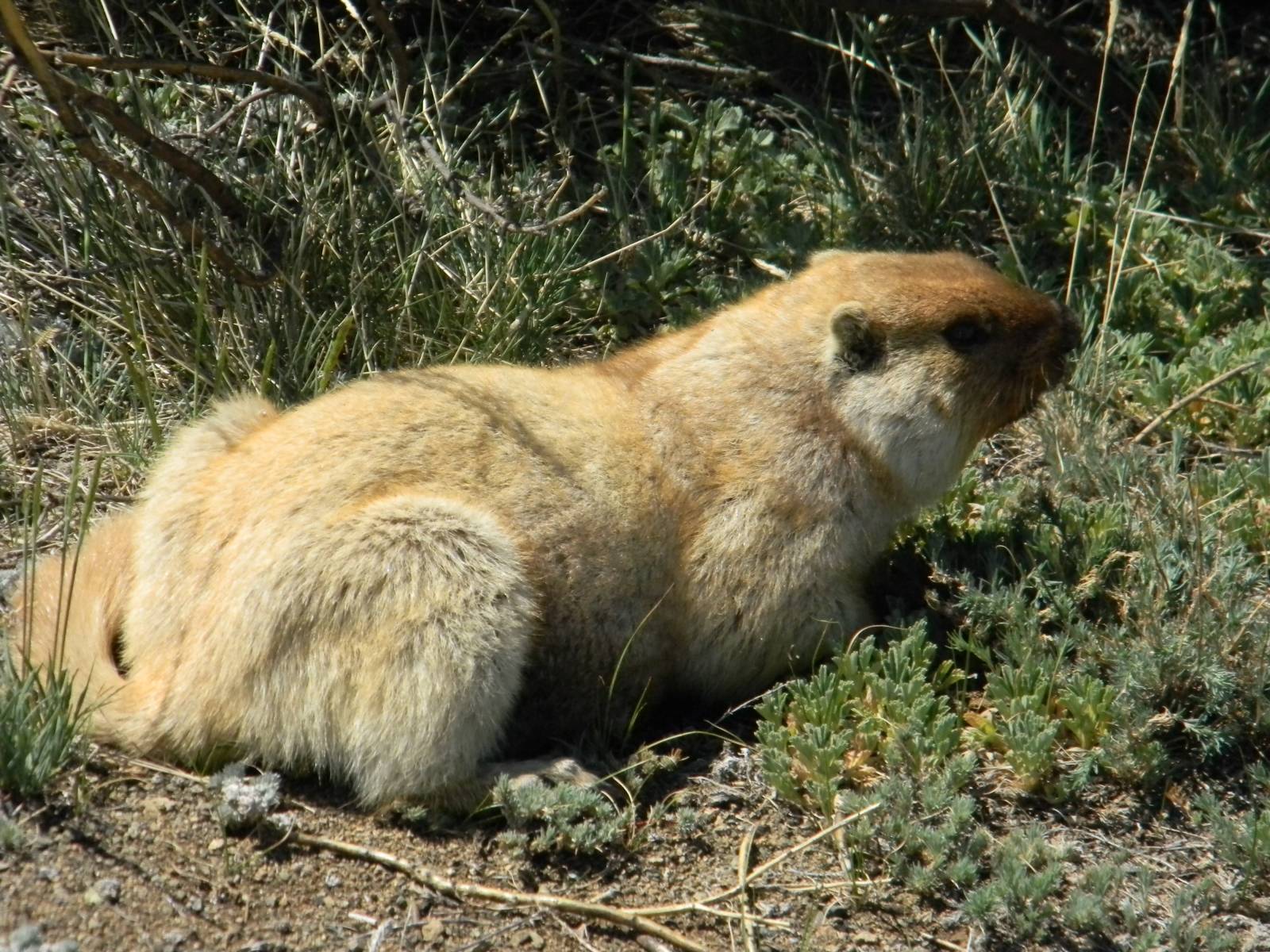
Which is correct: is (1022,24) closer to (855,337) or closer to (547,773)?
(855,337)

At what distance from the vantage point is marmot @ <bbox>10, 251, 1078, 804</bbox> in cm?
450

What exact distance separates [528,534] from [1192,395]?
2937 mm

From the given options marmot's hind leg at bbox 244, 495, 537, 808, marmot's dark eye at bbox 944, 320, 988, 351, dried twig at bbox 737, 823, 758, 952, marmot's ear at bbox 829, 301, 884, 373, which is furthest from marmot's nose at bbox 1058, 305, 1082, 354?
marmot's hind leg at bbox 244, 495, 537, 808

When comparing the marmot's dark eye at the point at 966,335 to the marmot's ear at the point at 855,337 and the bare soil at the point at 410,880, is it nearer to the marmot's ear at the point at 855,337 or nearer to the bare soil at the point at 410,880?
the marmot's ear at the point at 855,337

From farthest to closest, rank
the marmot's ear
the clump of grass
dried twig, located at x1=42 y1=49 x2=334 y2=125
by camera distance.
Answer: dried twig, located at x1=42 y1=49 x2=334 y2=125 → the marmot's ear → the clump of grass

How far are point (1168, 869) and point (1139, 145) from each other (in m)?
4.65

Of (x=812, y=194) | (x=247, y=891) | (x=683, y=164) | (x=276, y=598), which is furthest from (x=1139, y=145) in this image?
(x=247, y=891)

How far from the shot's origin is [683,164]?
7586 millimetres

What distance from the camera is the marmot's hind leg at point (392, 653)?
4.46m

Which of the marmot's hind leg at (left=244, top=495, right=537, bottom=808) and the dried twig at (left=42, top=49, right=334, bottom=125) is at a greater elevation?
the dried twig at (left=42, top=49, right=334, bottom=125)

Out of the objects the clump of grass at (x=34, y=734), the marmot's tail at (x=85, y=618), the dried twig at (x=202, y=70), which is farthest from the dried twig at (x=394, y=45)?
the clump of grass at (x=34, y=734)

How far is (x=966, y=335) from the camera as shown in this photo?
529 cm

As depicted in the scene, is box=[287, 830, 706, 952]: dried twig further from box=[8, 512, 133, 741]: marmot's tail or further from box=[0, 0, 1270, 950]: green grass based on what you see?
box=[8, 512, 133, 741]: marmot's tail

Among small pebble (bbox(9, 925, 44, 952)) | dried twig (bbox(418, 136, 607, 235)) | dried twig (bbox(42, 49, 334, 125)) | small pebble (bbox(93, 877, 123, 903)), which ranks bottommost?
small pebble (bbox(93, 877, 123, 903))
